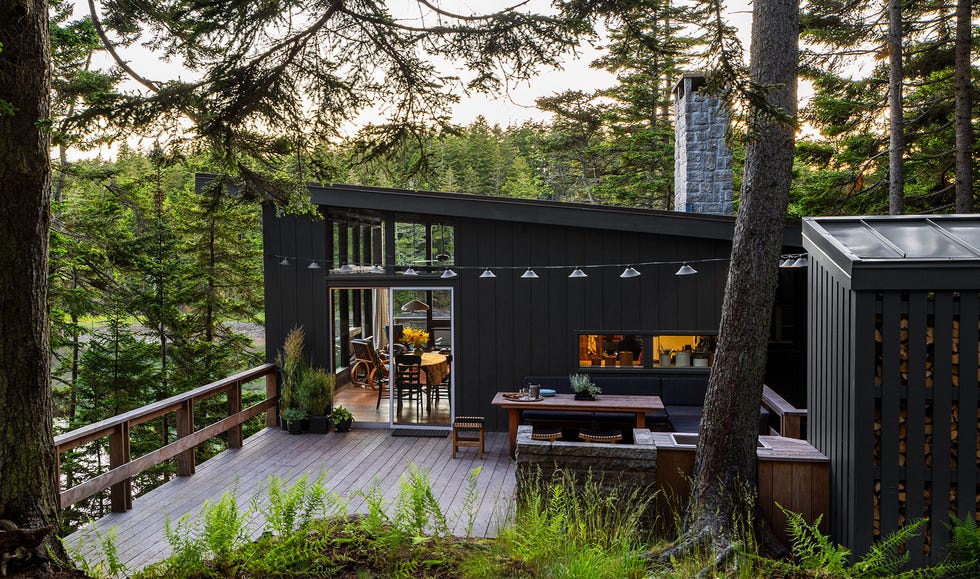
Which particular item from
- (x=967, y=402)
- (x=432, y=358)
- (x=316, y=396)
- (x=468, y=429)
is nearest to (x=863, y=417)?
(x=967, y=402)

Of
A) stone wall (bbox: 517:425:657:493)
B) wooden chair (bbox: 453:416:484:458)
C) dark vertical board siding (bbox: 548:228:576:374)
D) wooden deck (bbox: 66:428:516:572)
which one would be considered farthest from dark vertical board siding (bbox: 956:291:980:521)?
dark vertical board siding (bbox: 548:228:576:374)

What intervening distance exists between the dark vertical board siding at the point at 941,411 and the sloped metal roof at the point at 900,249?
0.50 feet

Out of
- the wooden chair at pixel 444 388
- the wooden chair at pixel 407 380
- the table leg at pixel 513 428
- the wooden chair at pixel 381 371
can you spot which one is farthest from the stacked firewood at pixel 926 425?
the wooden chair at pixel 381 371

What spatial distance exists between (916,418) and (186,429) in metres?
6.42

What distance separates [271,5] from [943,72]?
10.6 metres

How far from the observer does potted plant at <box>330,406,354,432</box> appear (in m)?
8.88

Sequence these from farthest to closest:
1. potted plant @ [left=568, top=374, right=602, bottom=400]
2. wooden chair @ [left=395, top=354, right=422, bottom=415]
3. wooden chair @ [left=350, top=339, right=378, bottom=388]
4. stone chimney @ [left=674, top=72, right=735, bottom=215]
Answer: wooden chair @ [left=350, top=339, right=378, bottom=388] < wooden chair @ [left=395, top=354, right=422, bottom=415] < stone chimney @ [left=674, top=72, right=735, bottom=215] < potted plant @ [left=568, top=374, right=602, bottom=400]

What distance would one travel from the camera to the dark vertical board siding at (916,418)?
3834mm

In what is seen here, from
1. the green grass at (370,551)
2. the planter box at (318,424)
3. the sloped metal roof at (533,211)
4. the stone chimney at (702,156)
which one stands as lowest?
the planter box at (318,424)

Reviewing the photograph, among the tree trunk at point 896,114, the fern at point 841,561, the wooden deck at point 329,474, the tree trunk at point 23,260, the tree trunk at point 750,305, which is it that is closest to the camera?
the fern at point 841,561

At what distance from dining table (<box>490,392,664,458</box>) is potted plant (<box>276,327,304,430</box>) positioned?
294cm

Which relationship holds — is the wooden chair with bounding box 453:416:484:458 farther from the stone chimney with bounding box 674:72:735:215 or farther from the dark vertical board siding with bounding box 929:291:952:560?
the dark vertical board siding with bounding box 929:291:952:560

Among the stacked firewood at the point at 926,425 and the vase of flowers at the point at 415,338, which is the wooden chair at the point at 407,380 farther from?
the stacked firewood at the point at 926,425

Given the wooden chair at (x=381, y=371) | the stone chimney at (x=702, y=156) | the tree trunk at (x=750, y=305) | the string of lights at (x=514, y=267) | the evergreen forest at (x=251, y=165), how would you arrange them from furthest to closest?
the wooden chair at (x=381, y=371), the stone chimney at (x=702, y=156), the string of lights at (x=514, y=267), the evergreen forest at (x=251, y=165), the tree trunk at (x=750, y=305)
